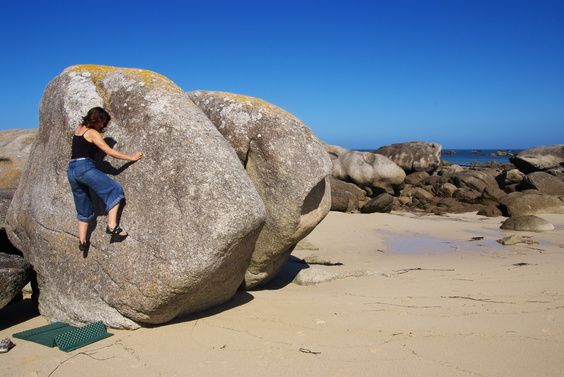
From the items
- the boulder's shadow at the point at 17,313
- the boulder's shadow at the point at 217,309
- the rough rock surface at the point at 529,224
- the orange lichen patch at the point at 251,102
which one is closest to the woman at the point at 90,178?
the boulder's shadow at the point at 217,309

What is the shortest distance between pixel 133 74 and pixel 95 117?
97 centimetres

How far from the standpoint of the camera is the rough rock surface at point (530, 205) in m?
15.1

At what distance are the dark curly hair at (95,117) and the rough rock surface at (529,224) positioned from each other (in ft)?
38.1

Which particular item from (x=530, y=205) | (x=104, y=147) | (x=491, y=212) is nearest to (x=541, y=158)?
(x=530, y=205)

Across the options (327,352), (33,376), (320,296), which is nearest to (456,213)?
(320,296)

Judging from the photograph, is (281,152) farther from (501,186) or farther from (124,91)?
(501,186)

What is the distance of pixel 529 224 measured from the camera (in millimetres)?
12555

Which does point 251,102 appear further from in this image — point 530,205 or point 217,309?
point 530,205

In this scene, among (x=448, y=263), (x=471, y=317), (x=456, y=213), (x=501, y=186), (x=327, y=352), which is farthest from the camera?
(x=501, y=186)

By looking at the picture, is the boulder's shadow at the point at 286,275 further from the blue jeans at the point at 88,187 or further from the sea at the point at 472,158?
the sea at the point at 472,158

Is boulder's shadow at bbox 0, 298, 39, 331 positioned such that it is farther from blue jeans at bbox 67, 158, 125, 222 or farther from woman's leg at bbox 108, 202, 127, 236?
woman's leg at bbox 108, 202, 127, 236

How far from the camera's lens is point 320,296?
5.88 metres

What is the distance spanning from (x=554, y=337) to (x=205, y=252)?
3394 millimetres

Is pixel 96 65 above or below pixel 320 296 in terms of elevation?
above
